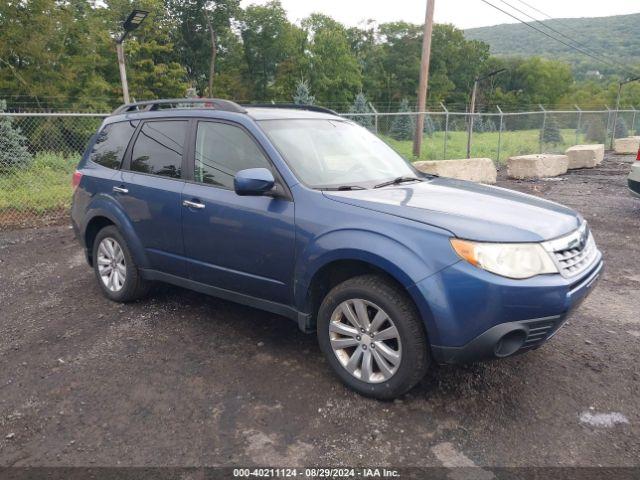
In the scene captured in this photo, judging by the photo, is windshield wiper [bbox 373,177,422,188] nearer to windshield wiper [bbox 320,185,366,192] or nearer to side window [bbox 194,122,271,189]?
windshield wiper [bbox 320,185,366,192]

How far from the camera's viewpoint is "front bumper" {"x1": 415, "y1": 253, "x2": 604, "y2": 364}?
2.69 m

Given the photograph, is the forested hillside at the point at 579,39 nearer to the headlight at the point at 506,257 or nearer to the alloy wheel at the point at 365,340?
the headlight at the point at 506,257

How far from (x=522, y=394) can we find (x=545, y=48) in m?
155

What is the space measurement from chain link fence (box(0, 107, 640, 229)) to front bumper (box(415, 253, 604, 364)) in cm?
754

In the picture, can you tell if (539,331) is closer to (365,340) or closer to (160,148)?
(365,340)

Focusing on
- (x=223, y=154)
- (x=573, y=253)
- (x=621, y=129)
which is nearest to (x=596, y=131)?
(x=621, y=129)

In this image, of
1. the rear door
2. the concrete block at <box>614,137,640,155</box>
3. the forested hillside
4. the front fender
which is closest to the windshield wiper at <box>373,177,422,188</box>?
the rear door

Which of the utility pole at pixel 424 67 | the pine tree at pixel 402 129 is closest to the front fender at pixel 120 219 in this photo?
the utility pole at pixel 424 67

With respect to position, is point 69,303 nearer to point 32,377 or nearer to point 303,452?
point 32,377

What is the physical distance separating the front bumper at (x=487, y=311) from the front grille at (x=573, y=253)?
11cm

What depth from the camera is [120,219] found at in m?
4.52

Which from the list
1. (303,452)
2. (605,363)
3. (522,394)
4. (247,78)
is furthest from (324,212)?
(247,78)

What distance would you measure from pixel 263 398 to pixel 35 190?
8010mm

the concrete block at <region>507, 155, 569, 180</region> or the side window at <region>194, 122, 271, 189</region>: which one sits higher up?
the side window at <region>194, 122, 271, 189</region>
